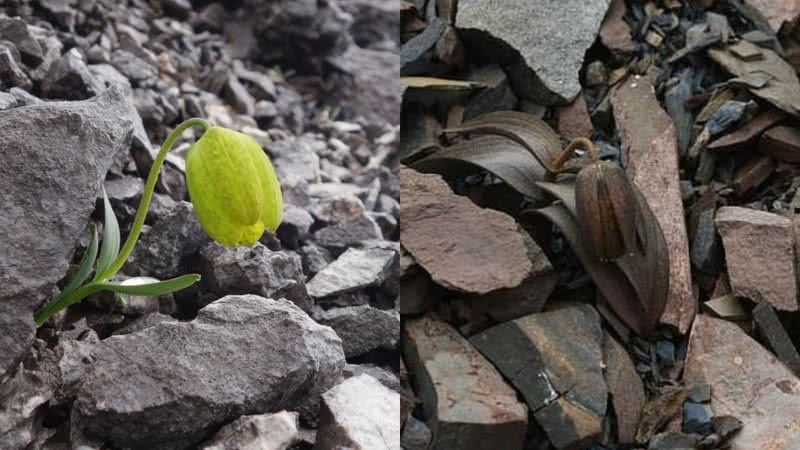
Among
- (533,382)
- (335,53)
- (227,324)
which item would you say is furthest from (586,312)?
(335,53)

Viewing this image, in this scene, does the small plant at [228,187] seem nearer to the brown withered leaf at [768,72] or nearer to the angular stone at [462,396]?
the angular stone at [462,396]

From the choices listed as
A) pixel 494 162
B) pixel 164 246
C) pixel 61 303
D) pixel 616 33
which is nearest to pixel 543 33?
pixel 616 33

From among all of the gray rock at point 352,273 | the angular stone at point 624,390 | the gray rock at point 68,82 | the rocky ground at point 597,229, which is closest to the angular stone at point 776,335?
the rocky ground at point 597,229

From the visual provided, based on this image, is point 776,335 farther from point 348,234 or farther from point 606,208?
point 348,234

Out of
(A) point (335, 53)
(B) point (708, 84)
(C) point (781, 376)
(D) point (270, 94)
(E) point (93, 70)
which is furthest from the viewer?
(A) point (335, 53)

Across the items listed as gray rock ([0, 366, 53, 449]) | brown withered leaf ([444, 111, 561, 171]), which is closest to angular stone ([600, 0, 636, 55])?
brown withered leaf ([444, 111, 561, 171])

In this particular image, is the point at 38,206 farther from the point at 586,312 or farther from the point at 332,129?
the point at 332,129

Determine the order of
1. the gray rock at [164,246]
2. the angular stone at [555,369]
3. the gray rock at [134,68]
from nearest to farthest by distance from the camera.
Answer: the angular stone at [555,369]
the gray rock at [164,246]
the gray rock at [134,68]
